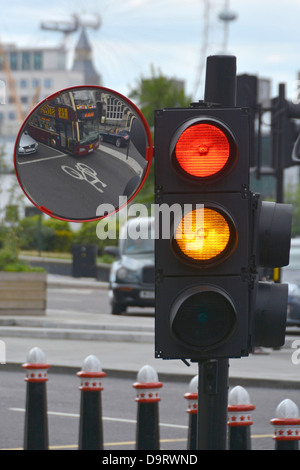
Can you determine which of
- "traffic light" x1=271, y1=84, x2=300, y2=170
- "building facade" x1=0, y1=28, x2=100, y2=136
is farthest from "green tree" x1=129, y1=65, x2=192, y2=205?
"building facade" x1=0, y1=28, x2=100, y2=136

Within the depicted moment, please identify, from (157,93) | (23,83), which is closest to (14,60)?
(23,83)

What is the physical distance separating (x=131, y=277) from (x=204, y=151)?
18.0m

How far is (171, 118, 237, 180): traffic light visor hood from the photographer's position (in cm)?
378

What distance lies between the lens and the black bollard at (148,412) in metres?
7.14

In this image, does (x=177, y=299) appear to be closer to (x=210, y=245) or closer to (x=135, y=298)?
(x=210, y=245)

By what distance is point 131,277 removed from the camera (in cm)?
2181

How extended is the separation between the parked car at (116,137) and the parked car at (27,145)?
0.25 meters

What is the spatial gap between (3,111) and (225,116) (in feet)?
600

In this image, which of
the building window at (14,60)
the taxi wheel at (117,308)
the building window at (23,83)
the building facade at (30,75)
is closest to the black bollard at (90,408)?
the taxi wheel at (117,308)

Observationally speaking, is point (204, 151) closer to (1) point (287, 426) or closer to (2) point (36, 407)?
(1) point (287, 426)

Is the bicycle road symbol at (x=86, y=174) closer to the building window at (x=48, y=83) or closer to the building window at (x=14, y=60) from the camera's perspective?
the building window at (x=48, y=83)

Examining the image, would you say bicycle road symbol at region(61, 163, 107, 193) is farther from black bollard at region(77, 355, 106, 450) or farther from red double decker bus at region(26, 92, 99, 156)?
black bollard at region(77, 355, 106, 450)

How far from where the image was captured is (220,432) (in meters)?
3.79
